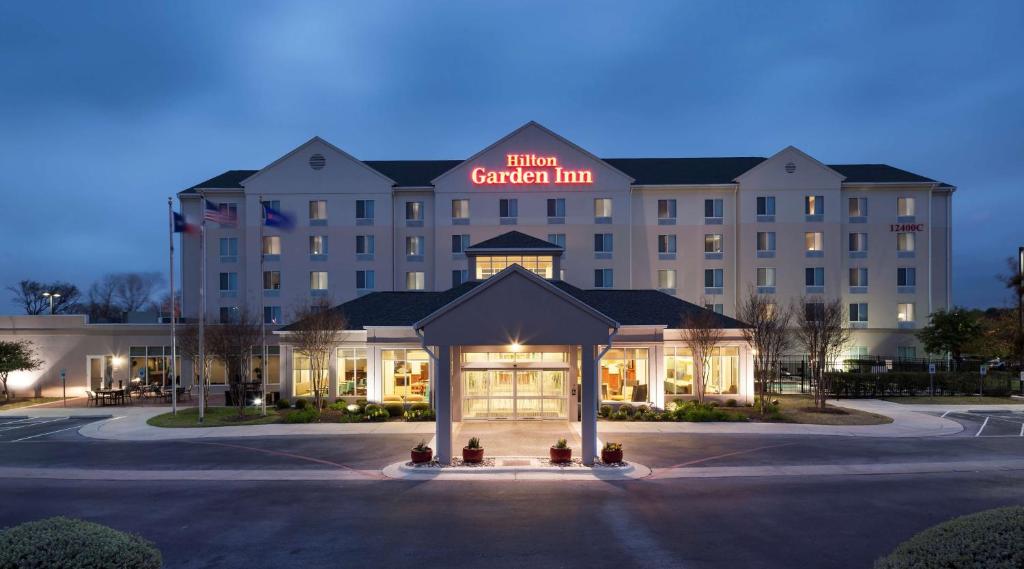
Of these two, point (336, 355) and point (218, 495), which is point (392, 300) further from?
point (218, 495)

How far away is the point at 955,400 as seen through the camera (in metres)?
35.7

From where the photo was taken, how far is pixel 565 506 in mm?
14852

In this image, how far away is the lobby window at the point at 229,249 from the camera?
48125mm

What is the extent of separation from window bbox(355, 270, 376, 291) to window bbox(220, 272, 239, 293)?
9.83 m

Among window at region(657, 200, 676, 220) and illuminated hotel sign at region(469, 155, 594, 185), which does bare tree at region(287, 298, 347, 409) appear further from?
window at region(657, 200, 676, 220)

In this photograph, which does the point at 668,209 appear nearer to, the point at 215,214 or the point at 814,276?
the point at 814,276

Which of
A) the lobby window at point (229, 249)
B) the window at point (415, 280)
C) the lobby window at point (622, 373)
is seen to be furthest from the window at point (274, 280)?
the lobby window at point (622, 373)

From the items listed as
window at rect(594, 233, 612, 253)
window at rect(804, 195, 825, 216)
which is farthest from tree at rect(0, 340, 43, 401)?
window at rect(804, 195, 825, 216)

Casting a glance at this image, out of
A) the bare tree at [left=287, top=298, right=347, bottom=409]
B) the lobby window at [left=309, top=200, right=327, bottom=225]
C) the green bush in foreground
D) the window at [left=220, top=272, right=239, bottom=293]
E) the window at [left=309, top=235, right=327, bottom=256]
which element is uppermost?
the lobby window at [left=309, top=200, right=327, bottom=225]

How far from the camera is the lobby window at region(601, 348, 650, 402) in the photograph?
30.8 meters

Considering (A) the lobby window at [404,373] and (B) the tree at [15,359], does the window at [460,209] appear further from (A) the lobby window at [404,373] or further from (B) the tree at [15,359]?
(B) the tree at [15,359]

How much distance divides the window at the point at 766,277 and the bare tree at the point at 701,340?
1790cm

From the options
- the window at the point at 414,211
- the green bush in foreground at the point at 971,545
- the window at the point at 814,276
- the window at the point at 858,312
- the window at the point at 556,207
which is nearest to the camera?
the green bush in foreground at the point at 971,545

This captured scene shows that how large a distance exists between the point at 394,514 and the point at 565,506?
4.17 m
